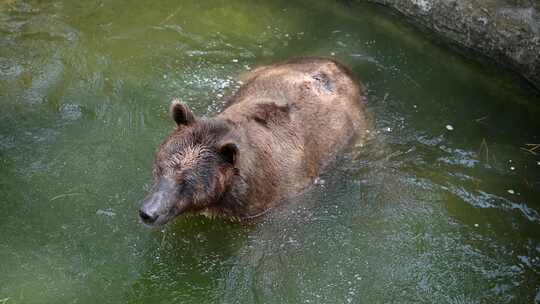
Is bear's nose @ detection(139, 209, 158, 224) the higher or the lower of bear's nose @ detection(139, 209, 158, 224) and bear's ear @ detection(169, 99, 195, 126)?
the lower

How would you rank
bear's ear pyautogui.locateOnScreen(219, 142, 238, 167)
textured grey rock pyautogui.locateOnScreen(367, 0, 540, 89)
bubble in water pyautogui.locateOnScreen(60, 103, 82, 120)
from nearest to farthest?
bear's ear pyautogui.locateOnScreen(219, 142, 238, 167), bubble in water pyautogui.locateOnScreen(60, 103, 82, 120), textured grey rock pyautogui.locateOnScreen(367, 0, 540, 89)

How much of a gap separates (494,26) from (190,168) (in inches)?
223

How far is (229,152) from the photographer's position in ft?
19.1

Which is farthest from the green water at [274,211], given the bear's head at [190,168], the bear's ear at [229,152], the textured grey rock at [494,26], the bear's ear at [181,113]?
the bear's ear at [181,113]

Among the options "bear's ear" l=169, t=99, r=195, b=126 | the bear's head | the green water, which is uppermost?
"bear's ear" l=169, t=99, r=195, b=126

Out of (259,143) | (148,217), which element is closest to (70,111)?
(259,143)

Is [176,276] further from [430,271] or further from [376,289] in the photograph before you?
[430,271]

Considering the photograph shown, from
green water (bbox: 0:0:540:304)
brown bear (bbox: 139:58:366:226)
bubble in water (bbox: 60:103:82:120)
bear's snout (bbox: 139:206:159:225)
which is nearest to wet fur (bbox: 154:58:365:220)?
brown bear (bbox: 139:58:366:226)

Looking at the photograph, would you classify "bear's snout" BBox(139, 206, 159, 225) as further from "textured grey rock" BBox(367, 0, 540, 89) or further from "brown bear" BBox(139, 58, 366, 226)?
"textured grey rock" BBox(367, 0, 540, 89)

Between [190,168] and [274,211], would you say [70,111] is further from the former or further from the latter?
[274,211]

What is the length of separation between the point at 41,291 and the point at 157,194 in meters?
1.58

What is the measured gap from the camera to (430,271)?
253 inches

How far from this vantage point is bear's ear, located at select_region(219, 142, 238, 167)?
5699mm

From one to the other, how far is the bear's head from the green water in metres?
0.85
